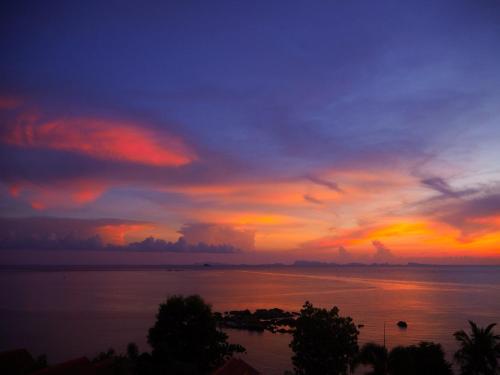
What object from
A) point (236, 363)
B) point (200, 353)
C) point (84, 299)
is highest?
point (236, 363)

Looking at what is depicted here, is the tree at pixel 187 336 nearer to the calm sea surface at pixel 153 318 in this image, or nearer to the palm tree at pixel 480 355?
the calm sea surface at pixel 153 318

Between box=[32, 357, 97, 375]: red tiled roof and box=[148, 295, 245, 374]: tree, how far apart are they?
841 cm

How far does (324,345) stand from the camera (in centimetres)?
2633

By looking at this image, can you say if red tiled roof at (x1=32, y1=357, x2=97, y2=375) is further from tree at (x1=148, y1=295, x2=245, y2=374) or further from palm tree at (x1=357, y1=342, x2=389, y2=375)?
palm tree at (x1=357, y1=342, x2=389, y2=375)

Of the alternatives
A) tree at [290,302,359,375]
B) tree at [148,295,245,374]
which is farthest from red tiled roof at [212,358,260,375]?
tree at [148,295,245,374]

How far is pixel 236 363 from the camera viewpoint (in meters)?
23.8

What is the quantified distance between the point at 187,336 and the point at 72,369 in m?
11.7

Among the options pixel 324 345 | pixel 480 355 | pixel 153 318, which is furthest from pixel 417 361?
pixel 153 318

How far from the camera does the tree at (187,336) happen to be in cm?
3325

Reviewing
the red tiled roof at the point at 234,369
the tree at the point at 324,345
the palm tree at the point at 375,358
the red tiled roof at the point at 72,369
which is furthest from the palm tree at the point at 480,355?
the red tiled roof at the point at 72,369

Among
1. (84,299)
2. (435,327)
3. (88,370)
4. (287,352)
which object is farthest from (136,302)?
(88,370)

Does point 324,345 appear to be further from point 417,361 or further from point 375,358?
point 417,361

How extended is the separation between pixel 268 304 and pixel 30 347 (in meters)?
62.7

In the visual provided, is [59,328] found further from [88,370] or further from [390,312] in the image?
[390,312]
